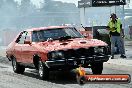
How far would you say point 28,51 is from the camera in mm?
11398

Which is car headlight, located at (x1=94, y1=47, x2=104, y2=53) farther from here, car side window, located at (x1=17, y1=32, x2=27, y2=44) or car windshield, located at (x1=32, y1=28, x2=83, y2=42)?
Answer: car side window, located at (x1=17, y1=32, x2=27, y2=44)

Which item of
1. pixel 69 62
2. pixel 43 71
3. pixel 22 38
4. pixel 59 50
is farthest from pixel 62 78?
pixel 22 38

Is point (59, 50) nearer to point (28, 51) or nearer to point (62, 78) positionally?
point (62, 78)

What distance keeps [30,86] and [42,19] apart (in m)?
90.3

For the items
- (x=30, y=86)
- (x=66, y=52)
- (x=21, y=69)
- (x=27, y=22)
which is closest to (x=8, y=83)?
(x=30, y=86)

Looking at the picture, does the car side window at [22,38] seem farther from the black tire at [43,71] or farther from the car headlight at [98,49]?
the car headlight at [98,49]

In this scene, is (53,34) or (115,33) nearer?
(53,34)

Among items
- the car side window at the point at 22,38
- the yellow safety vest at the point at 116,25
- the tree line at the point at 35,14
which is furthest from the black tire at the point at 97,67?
the tree line at the point at 35,14

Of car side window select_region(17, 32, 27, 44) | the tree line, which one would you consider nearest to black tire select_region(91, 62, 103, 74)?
car side window select_region(17, 32, 27, 44)

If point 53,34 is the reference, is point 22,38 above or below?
below

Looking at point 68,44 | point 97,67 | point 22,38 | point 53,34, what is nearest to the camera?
point 68,44

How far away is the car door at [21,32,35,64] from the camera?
36.6 ft

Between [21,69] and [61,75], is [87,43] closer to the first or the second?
[61,75]

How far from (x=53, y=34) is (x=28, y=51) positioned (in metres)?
0.87
